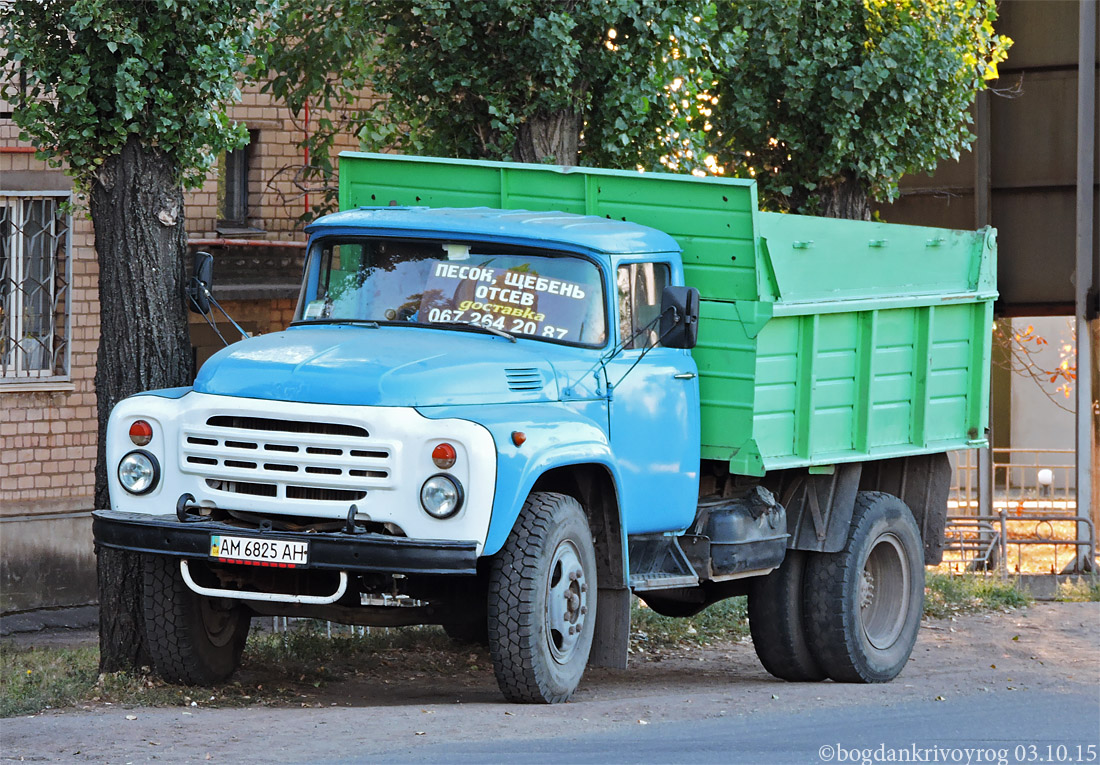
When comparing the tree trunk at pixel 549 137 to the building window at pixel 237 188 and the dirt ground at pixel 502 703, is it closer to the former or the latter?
the dirt ground at pixel 502 703

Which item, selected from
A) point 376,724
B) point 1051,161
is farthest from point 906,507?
point 1051,161

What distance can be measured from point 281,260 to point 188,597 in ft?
30.5

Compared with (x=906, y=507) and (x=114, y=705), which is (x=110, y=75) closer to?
(x=114, y=705)

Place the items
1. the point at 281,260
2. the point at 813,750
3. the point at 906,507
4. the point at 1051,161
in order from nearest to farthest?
the point at 813,750
the point at 906,507
the point at 281,260
the point at 1051,161

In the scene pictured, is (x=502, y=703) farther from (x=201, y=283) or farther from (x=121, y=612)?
(x=201, y=283)

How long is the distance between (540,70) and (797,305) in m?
Answer: 3.65

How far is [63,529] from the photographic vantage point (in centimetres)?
1498

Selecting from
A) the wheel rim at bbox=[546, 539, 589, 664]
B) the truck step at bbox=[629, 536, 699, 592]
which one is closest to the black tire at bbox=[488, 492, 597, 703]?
the wheel rim at bbox=[546, 539, 589, 664]

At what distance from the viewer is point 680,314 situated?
7.86m

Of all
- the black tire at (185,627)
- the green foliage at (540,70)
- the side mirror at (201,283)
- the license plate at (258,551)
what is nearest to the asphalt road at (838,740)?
the license plate at (258,551)

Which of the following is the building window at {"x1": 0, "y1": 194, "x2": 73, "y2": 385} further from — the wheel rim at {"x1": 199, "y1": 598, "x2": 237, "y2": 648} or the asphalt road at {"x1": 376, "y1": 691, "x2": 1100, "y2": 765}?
the asphalt road at {"x1": 376, "y1": 691, "x2": 1100, "y2": 765}

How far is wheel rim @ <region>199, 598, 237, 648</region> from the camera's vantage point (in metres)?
7.83

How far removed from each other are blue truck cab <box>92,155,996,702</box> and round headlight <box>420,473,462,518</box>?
1.2 inches

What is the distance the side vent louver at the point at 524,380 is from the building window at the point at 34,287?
8591mm
